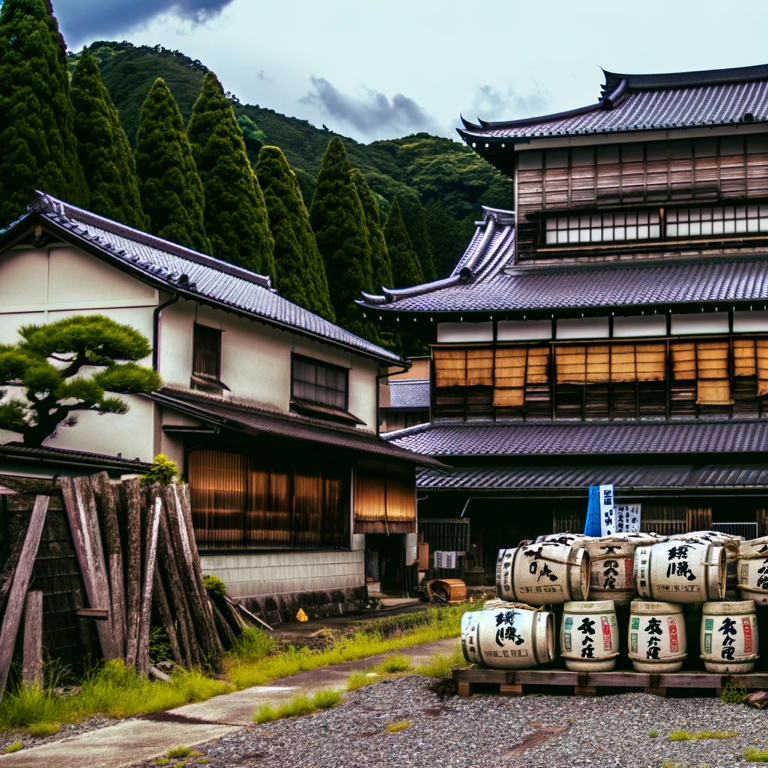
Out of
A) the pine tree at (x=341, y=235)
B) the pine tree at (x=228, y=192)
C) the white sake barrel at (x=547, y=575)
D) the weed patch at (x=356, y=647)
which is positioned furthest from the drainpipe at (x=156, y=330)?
the pine tree at (x=341, y=235)

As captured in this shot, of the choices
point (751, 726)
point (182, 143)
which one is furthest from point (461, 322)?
point (751, 726)

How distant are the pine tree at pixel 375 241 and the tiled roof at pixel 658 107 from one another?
72.6ft

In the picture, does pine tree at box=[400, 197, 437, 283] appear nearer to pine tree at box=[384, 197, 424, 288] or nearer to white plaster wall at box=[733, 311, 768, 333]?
pine tree at box=[384, 197, 424, 288]

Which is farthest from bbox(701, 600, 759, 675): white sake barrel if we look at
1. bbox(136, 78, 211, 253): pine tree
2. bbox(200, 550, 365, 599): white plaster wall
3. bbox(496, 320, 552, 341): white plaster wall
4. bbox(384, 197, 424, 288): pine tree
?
bbox(384, 197, 424, 288): pine tree

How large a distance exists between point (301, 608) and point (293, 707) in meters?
10.7

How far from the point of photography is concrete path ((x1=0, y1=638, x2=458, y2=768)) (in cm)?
863

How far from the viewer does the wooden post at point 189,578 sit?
1273cm

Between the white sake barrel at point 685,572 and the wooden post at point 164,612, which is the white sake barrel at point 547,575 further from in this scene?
the wooden post at point 164,612

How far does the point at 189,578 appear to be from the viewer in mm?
12742

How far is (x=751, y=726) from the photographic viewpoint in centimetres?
898

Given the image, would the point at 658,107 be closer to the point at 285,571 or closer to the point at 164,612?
the point at 285,571

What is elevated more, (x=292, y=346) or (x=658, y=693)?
(x=292, y=346)

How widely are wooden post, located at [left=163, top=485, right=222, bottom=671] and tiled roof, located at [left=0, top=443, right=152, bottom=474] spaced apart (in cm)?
198

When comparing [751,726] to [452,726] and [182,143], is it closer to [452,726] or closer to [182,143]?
[452,726]
